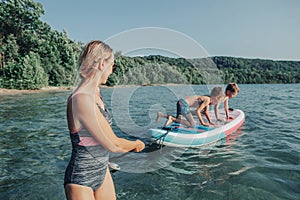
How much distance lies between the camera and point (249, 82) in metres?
64.5

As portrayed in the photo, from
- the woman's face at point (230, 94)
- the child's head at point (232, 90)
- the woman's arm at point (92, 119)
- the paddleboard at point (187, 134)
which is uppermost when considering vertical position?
the child's head at point (232, 90)

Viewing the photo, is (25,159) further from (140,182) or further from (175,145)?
(175,145)

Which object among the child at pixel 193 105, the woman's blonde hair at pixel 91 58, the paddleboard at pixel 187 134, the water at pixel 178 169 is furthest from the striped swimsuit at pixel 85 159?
the child at pixel 193 105

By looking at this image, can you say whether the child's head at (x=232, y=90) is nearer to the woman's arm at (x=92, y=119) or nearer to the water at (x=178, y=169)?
the water at (x=178, y=169)

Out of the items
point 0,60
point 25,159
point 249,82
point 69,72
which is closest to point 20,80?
point 0,60

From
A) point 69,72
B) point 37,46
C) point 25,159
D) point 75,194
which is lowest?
point 25,159

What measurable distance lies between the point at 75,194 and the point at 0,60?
121 feet

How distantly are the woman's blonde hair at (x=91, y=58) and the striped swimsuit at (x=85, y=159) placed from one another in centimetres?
28

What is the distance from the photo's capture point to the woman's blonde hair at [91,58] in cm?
155

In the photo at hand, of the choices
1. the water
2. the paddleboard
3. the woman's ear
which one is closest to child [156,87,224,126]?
the paddleboard

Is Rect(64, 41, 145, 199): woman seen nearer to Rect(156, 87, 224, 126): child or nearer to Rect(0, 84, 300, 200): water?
Rect(0, 84, 300, 200): water

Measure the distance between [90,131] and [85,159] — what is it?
31cm

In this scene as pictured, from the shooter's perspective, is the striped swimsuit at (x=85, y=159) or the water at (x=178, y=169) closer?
the striped swimsuit at (x=85, y=159)

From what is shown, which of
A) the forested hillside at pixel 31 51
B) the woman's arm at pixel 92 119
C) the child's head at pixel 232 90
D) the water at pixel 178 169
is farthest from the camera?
the forested hillside at pixel 31 51
